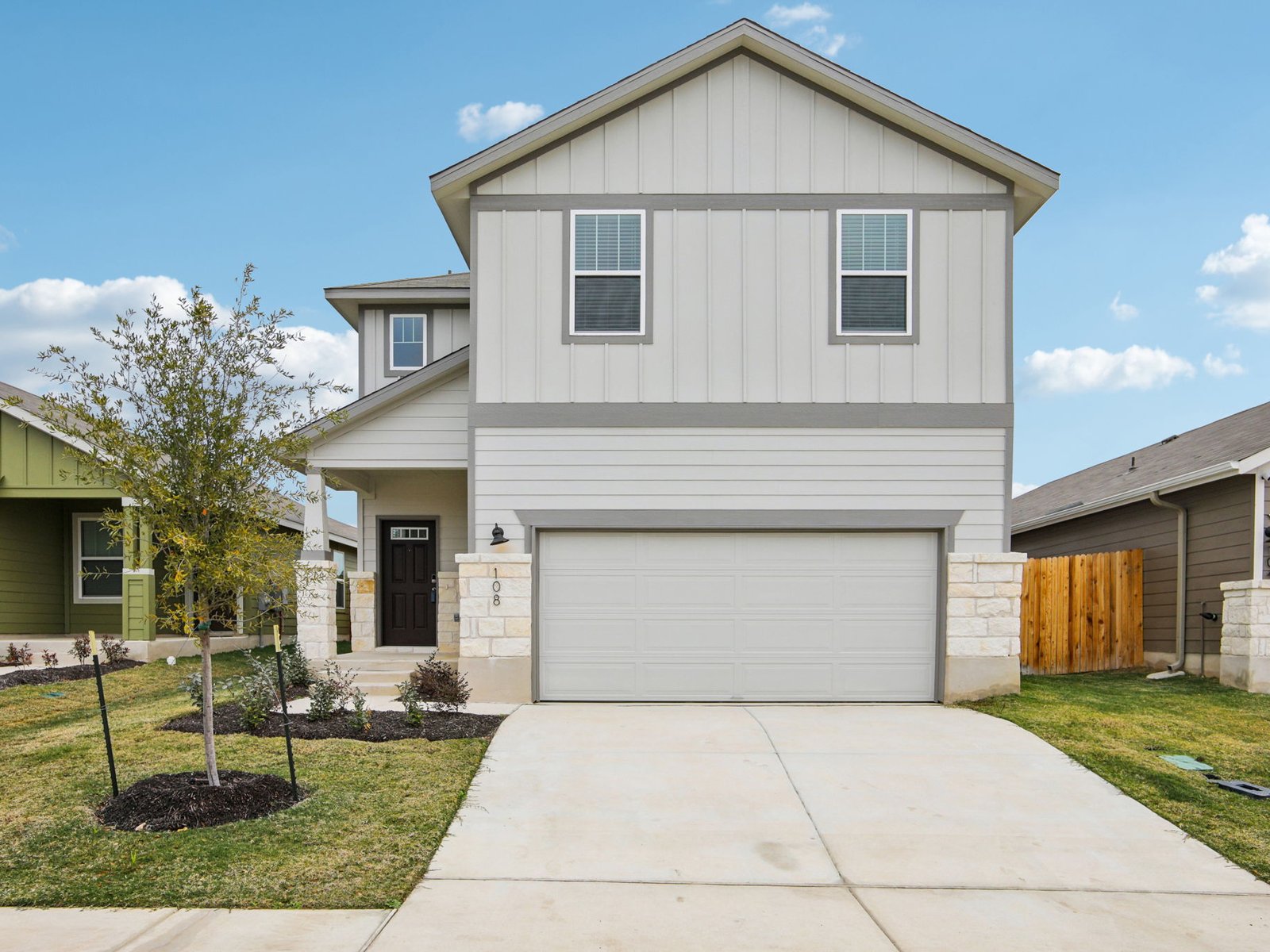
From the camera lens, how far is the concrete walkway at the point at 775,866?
16.9ft

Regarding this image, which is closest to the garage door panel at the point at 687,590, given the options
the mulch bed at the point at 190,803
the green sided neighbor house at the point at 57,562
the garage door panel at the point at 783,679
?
the garage door panel at the point at 783,679

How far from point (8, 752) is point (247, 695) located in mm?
2070

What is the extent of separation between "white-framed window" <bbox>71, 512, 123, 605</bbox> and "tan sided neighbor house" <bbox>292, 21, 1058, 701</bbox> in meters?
9.97

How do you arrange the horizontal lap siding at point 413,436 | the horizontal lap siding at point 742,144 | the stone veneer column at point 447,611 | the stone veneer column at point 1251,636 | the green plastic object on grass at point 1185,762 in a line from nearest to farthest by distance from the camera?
the green plastic object on grass at point 1185,762 → the horizontal lap siding at point 742,144 → the stone veneer column at point 1251,636 → the horizontal lap siding at point 413,436 → the stone veneer column at point 447,611

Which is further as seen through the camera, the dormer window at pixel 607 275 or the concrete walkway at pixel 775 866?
the dormer window at pixel 607 275

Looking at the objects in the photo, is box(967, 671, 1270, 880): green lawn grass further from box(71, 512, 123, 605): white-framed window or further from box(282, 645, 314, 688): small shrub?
box(71, 512, 123, 605): white-framed window

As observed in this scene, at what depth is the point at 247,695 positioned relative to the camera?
989 cm

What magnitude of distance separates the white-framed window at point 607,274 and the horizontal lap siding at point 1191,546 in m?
8.41

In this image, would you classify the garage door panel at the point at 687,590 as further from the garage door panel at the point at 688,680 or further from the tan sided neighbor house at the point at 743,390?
the garage door panel at the point at 688,680

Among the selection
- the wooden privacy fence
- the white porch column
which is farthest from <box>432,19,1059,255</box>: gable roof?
the wooden privacy fence

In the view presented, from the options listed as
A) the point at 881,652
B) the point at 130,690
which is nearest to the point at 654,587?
the point at 881,652

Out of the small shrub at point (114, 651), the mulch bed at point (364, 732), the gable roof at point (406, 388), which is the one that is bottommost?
the small shrub at point (114, 651)

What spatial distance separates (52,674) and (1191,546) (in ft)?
54.0

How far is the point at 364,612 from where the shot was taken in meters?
14.9
